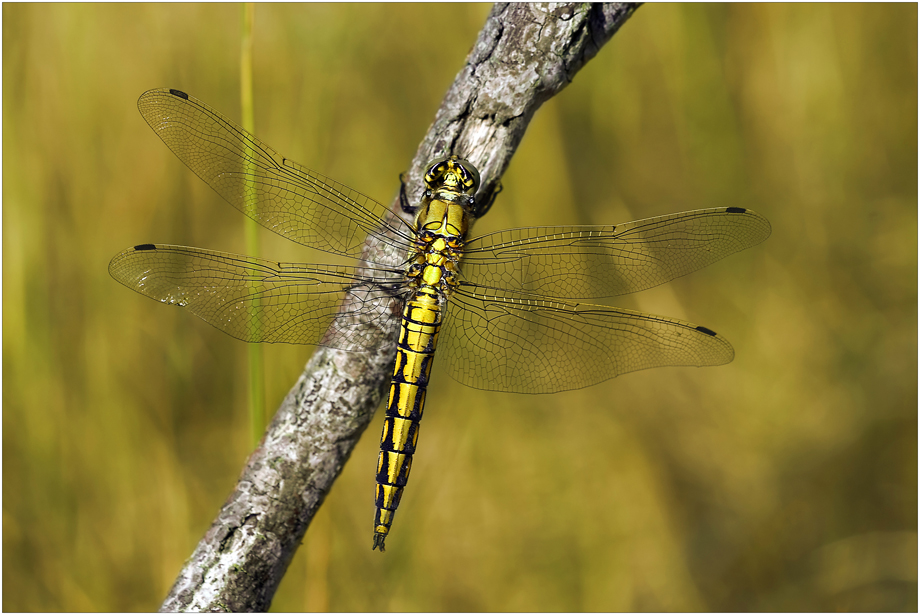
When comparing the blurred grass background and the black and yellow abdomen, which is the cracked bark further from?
the blurred grass background

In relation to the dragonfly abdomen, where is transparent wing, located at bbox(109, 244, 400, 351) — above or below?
above

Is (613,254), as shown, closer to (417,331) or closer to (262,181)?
(417,331)

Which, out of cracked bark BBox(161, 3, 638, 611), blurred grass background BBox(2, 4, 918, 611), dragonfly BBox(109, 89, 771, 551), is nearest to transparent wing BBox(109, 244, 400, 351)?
dragonfly BBox(109, 89, 771, 551)

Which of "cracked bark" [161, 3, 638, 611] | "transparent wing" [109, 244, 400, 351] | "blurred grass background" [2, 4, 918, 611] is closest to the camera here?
"cracked bark" [161, 3, 638, 611]

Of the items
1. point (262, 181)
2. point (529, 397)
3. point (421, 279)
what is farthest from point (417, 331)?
point (529, 397)

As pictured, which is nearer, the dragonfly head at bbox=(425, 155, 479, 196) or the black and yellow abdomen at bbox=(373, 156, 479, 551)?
the dragonfly head at bbox=(425, 155, 479, 196)

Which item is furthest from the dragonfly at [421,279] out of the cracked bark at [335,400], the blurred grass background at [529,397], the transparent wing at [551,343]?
the blurred grass background at [529,397]

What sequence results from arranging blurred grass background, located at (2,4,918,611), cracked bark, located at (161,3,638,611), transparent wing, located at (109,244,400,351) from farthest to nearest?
blurred grass background, located at (2,4,918,611) < transparent wing, located at (109,244,400,351) < cracked bark, located at (161,3,638,611)

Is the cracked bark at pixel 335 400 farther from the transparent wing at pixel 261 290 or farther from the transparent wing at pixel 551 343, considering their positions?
the transparent wing at pixel 551 343

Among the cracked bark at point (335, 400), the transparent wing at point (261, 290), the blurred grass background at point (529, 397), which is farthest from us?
the blurred grass background at point (529, 397)
